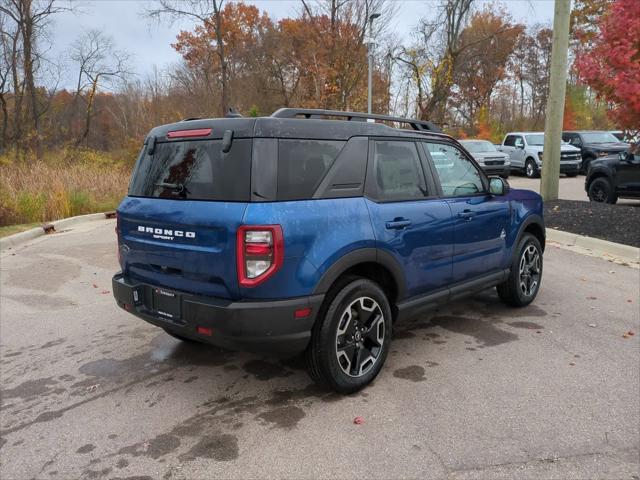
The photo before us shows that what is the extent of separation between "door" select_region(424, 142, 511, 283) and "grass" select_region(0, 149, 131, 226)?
32.3 ft

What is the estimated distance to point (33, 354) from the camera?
4.27 metres

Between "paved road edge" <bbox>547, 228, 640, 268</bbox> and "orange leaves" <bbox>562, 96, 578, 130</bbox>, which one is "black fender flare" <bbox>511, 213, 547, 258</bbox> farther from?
"orange leaves" <bbox>562, 96, 578, 130</bbox>

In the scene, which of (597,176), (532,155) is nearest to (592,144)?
(532,155)

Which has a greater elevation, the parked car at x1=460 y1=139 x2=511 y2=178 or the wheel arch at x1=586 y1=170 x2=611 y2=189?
the parked car at x1=460 y1=139 x2=511 y2=178

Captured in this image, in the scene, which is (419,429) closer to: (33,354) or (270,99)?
(33,354)

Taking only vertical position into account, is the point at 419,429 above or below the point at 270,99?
below

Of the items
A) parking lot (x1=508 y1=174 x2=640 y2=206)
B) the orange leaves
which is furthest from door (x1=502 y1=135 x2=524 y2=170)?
the orange leaves

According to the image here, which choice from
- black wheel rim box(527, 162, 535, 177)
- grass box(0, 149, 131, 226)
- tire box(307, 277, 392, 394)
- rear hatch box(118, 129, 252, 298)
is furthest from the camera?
black wheel rim box(527, 162, 535, 177)

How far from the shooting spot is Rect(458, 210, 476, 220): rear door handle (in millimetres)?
4253

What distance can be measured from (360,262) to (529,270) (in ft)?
9.30

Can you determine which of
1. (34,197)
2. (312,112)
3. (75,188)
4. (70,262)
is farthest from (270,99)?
(312,112)

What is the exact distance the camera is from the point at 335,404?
3299 mm

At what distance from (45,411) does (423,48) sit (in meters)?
28.7

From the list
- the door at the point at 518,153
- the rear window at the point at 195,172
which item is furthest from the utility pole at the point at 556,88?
the door at the point at 518,153
